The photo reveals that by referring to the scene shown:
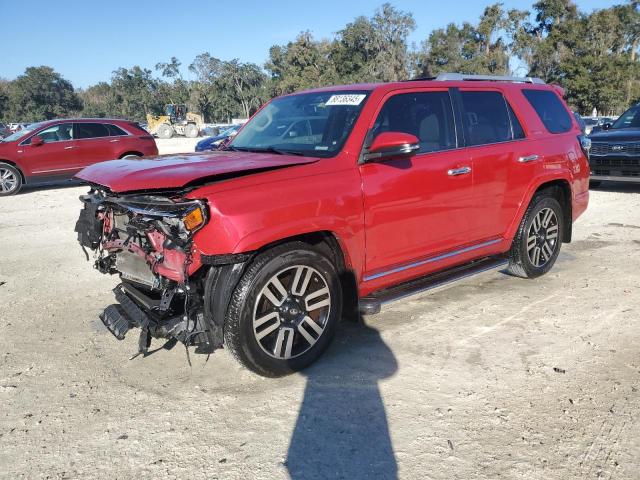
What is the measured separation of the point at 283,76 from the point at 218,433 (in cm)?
7814

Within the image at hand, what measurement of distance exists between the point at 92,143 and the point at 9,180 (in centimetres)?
211

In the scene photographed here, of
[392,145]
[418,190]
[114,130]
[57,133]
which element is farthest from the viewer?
[114,130]

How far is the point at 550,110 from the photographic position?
5.51 m

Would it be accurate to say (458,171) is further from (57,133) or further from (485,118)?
(57,133)

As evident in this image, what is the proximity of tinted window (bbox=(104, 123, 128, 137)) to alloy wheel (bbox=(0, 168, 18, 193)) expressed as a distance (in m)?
2.54

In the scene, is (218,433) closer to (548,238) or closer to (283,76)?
(548,238)

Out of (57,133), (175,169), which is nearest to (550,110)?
(175,169)

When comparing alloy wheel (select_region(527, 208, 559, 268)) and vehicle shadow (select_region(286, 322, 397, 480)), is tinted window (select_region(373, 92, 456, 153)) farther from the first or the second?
vehicle shadow (select_region(286, 322, 397, 480))

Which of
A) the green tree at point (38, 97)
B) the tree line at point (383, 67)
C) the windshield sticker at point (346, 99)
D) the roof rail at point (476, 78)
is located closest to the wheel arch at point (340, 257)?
the windshield sticker at point (346, 99)

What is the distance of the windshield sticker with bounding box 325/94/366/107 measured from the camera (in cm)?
405

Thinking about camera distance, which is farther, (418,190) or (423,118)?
(423,118)

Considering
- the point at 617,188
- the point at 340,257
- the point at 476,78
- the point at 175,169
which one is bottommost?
the point at 617,188

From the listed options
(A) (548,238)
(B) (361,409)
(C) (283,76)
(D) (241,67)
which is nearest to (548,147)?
(A) (548,238)

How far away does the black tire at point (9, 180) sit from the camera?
12523 millimetres
